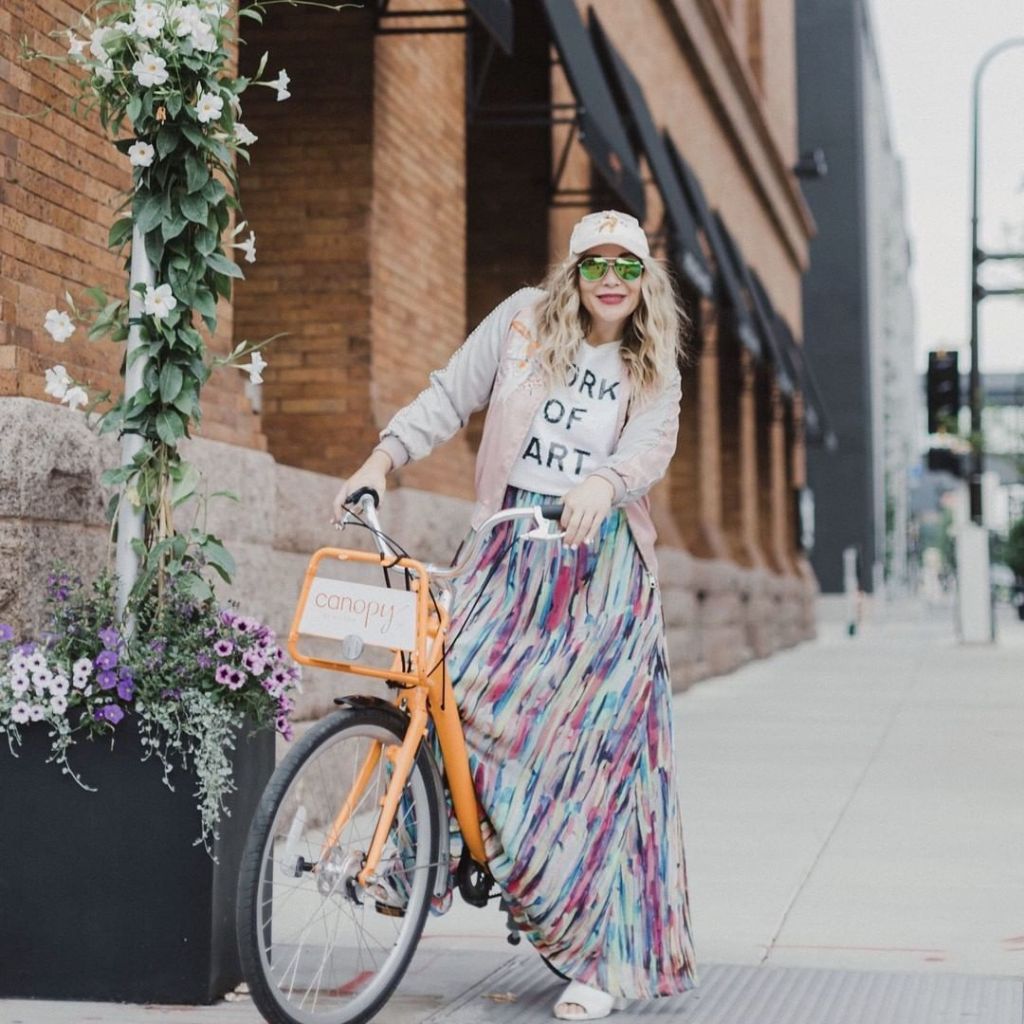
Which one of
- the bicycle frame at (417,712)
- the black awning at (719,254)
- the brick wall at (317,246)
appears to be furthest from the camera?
the black awning at (719,254)

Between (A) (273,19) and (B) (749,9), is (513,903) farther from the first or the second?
(B) (749,9)

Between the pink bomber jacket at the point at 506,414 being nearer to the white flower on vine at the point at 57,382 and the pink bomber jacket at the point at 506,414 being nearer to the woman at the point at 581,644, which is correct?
the woman at the point at 581,644

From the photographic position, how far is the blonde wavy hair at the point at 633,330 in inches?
177

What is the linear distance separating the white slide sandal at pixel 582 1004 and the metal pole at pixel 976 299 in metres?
24.0

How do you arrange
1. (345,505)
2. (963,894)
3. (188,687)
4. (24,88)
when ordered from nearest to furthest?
1. (345,505)
2. (188,687)
3. (24,88)
4. (963,894)

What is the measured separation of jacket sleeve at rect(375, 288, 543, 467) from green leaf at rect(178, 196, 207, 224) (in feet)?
2.41

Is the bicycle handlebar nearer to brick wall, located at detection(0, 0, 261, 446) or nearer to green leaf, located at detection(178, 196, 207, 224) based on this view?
green leaf, located at detection(178, 196, 207, 224)

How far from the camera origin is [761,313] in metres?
21.2

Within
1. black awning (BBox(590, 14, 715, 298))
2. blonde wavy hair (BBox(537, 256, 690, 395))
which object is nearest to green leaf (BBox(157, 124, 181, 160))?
blonde wavy hair (BBox(537, 256, 690, 395))

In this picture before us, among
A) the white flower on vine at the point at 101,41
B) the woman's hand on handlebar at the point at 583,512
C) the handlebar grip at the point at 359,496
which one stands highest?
the white flower on vine at the point at 101,41

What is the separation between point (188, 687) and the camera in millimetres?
4480

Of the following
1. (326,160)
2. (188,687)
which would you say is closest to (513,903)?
(188,687)

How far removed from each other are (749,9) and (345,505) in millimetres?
23633

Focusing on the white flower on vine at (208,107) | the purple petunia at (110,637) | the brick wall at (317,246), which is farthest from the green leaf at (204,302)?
the brick wall at (317,246)
